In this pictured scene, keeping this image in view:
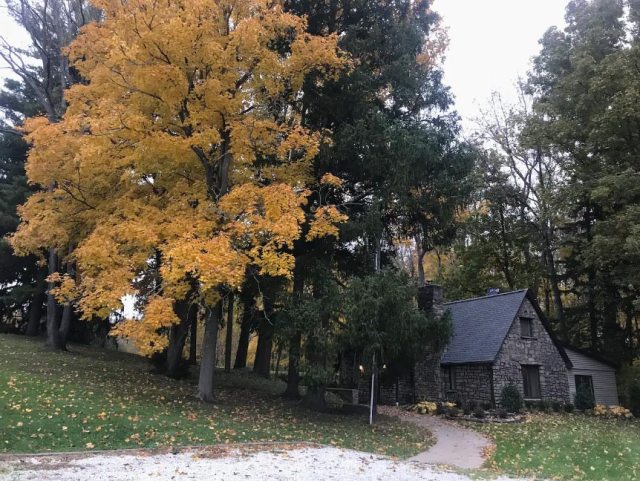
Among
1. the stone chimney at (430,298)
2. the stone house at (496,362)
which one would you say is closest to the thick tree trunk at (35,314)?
the stone house at (496,362)

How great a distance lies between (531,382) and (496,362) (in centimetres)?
274

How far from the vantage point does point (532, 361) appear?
22.4 metres

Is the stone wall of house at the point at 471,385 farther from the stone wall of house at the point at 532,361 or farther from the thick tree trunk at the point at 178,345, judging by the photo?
the thick tree trunk at the point at 178,345

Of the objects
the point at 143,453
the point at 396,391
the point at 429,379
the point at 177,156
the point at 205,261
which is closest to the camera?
the point at 143,453

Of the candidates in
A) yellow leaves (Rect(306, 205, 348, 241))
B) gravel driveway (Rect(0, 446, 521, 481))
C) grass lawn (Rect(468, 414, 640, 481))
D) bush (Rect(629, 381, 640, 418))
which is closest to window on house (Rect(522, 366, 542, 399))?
grass lawn (Rect(468, 414, 640, 481))

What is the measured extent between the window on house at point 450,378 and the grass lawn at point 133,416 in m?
6.67

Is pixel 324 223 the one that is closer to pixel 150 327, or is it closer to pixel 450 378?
pixel 150 327

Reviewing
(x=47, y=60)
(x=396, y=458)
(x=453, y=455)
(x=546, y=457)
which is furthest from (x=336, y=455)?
(x=47, y=60)

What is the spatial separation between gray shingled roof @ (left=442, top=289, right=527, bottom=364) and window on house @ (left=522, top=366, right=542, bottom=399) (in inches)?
82.4

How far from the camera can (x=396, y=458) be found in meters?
10.6

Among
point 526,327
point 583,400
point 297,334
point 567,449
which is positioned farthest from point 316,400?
point 583,400

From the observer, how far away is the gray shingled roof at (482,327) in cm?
2150

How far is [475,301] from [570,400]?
5943 millimetres

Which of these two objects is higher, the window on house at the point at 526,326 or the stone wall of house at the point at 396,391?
the window on house at the point at 526,326
